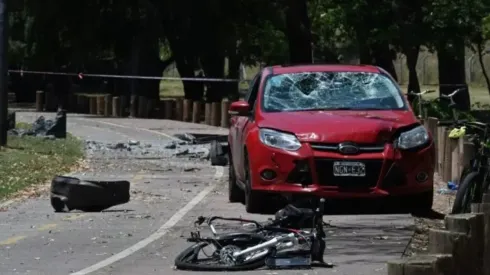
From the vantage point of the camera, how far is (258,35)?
60.6m

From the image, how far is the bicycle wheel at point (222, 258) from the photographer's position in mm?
10133

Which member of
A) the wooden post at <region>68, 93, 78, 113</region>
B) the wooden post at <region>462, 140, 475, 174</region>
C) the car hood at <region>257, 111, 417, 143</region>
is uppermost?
the car hood at <region>257, 111, 417, 143</region>

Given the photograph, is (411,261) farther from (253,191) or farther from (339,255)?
(253,191)

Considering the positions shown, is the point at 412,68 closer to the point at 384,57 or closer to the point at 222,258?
the point at 384,57

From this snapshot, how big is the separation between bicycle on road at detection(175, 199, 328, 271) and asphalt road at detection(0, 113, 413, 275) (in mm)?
128

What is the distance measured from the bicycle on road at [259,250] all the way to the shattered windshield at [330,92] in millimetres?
4212

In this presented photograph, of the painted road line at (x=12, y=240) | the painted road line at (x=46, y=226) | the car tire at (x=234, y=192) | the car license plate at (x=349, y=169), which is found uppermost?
the car license plate at (x=349, y=169)

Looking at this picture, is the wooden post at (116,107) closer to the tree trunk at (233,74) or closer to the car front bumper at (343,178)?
the tree trunk at (233,74)

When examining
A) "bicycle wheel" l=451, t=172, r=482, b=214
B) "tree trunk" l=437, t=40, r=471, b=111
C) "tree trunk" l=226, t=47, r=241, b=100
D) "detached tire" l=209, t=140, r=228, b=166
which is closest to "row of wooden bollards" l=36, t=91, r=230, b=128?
"tree trunk" l=226, t=47, r=241, b=100

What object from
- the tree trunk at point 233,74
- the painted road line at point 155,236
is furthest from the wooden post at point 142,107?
the painted road line at point 155,236

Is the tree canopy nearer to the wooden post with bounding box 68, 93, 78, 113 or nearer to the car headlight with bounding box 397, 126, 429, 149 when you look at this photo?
the wooden post with bounding box 68, 93, 78, 113

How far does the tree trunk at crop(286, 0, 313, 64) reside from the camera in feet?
120

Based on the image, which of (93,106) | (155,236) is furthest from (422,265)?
(93,106)

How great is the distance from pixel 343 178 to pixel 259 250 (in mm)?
3615
